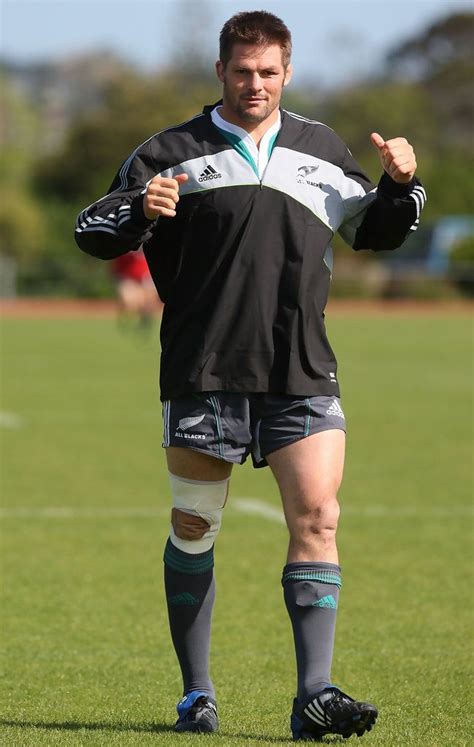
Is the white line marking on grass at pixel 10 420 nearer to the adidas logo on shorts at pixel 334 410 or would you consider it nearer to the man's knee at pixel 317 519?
the adidas logo on shorts at pixel 334 410

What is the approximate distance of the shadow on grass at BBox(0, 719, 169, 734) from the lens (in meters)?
5.29

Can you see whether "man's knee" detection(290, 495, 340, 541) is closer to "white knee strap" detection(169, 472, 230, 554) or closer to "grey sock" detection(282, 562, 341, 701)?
"grey sock" detection(282, 562, 341, 701)

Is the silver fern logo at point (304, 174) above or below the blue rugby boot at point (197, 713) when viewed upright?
above

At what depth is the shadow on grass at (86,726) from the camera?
5.29m

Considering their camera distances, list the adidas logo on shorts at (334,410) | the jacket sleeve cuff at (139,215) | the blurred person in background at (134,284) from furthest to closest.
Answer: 1. the blurred person in background at (134,284)
2. the adidas logo on shorts at (334,410)
3. the jacket sleeve cuff at (139,215)

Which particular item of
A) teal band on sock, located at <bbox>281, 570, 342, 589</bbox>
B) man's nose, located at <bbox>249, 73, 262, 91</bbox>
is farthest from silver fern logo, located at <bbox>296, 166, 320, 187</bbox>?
teal band on sock, located at <bbox>281, 570, 342, 589</bbox>

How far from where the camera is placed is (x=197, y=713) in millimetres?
5270

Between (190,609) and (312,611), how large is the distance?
490 mm

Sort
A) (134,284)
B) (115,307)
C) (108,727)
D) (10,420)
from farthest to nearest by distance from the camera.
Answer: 1. (115,307)
2. (134,284)
3. (10,420)
4. (108,727)

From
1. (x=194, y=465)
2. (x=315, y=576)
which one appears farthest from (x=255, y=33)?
(x=315, y=576)

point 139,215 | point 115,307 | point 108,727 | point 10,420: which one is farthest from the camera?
point 115,307

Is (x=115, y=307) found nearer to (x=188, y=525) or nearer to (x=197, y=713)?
(x=188, y=525)

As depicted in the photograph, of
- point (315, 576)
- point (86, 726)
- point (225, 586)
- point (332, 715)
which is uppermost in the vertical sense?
point (315, 576)

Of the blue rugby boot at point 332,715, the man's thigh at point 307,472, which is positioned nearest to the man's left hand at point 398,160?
the man's thigh at point 307,472
